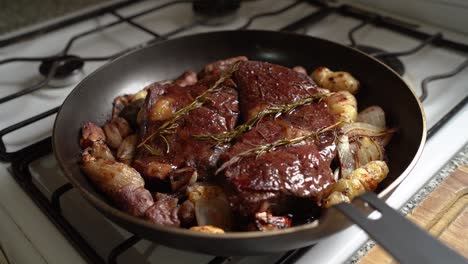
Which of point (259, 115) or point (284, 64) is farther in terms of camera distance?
point (284, 64)

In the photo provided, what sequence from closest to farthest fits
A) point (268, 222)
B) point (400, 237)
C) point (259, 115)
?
1. point (400, 237)
2. point (268, 222)
3. point (259, 115)

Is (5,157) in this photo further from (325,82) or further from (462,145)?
(462,145)

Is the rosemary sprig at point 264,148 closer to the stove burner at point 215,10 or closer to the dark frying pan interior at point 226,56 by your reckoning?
the dark frying pan interior at point 226,56

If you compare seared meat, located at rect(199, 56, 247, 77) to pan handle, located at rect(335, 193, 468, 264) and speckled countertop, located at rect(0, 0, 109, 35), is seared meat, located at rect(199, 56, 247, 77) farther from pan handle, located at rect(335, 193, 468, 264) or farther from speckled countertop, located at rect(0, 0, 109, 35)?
speckled countertop, located at rect(0, 0, 109, 35)

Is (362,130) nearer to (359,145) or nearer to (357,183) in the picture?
(359,145)

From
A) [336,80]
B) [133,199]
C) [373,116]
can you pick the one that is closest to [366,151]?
[373,116]

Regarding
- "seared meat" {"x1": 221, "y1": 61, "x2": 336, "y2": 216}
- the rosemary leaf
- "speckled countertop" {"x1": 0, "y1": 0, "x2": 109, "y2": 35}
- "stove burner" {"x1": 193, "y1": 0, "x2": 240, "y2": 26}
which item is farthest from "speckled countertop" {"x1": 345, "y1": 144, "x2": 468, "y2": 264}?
"speckled countertop" {"x1": 0, "y1": 0, "x2": 109, "y2": 35}
